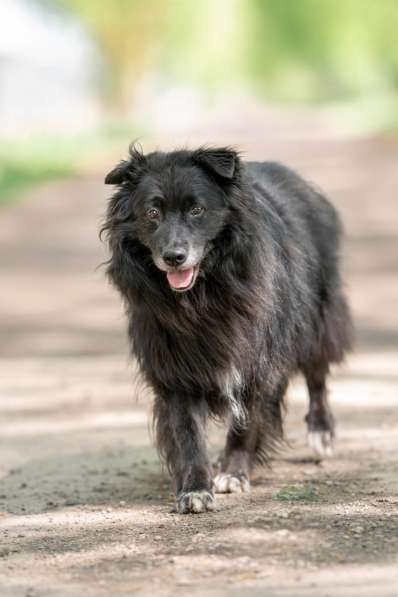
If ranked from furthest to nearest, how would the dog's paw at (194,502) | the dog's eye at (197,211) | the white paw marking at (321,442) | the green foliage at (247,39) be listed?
the green foliage at (247,39)
the white paw marking at (321,442)
the dog's eye at (197,211)
the dog's paw at (194,502)

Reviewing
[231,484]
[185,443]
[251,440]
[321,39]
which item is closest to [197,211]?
[185,443]

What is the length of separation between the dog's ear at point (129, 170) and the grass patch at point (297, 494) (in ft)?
6.37

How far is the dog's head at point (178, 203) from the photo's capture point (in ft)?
19.1

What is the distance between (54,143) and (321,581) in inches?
1275

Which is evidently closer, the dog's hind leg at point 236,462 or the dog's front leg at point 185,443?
the dog's front leg at point 185,443

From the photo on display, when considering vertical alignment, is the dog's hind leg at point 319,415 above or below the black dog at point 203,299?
below

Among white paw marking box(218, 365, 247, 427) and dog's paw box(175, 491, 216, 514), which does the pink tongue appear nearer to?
white paw marking box(218, 365, 247, 427)

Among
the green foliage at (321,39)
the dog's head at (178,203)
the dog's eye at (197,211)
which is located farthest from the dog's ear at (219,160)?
the green foliage at (321,39)

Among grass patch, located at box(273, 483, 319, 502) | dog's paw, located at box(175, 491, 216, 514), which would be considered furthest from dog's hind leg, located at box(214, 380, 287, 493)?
dog's paw, located at box(175, 491, 216, 514)

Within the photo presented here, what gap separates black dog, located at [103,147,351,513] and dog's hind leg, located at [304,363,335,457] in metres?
0.81

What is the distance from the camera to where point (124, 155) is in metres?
31.5

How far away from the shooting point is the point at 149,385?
635 cm

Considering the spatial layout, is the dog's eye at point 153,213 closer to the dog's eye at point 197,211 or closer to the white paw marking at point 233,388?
the dog's eye at point 197,211

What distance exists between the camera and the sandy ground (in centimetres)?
458
